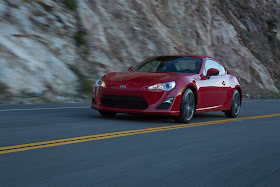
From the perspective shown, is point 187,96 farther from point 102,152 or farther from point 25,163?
point 25,163

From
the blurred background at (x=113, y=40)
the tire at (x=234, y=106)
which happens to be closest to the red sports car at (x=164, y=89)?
the tire at (x=234, y=106)

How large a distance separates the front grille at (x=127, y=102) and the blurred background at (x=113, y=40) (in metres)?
4.15

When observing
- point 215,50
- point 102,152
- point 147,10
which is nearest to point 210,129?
point 102,152

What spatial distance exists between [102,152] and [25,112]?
464 centimetres

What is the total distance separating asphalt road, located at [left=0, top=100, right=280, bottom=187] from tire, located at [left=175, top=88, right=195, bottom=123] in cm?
45

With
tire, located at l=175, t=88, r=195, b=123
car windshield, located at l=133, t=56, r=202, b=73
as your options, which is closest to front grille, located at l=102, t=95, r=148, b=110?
tire, located at l=175, t=88, r=195, b=123

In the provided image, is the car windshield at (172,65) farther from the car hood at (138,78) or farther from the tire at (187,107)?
the tire at (187,107)

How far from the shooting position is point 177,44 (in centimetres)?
2494

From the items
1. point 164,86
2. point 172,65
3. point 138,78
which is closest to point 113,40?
point 172,65

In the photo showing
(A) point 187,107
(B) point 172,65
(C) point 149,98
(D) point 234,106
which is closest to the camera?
(C) point 149,98

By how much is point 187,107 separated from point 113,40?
11702 mm

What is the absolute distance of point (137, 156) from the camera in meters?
5.48

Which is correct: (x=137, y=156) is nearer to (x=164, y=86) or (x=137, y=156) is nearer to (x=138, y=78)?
(x=164, y=86)

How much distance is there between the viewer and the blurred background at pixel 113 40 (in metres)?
14.6
